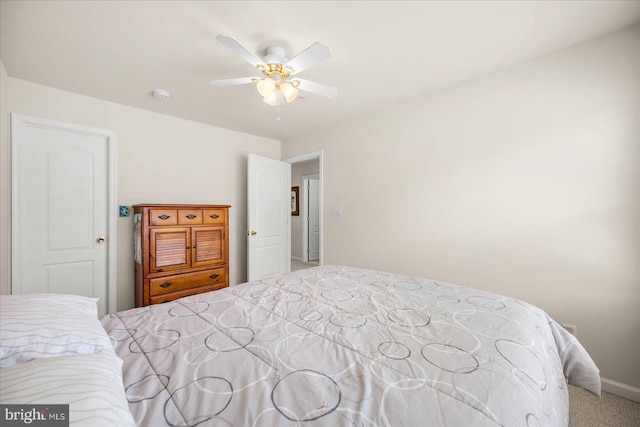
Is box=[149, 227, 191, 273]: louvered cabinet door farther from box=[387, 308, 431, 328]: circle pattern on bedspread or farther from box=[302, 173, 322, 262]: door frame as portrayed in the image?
box=[302, 173, 322, 262]: door frame

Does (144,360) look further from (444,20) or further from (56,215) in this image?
(56,215)

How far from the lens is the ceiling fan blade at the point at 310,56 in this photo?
1.52 metres

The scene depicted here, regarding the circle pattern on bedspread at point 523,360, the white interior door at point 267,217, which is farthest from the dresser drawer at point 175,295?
the circle pattern on bedspread at point 523,360

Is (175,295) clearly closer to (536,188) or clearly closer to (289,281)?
(289,281)

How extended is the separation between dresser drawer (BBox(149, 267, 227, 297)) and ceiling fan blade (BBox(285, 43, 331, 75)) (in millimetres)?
2327

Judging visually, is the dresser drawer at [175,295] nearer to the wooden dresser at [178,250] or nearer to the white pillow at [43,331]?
the wooden dresser at [178,250]

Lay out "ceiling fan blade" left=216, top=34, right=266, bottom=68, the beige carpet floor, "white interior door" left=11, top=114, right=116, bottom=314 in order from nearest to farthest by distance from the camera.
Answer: "ceiling fan blade" left=216, top=34, right=266, bottom=68 < the beige carpet floor < "white interior door" left=11, top=114, right=116, bottom=314

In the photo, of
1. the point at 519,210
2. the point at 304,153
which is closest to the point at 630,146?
the point at 519,210

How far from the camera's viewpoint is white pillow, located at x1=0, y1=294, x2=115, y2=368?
71 cm

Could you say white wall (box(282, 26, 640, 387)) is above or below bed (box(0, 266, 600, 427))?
above

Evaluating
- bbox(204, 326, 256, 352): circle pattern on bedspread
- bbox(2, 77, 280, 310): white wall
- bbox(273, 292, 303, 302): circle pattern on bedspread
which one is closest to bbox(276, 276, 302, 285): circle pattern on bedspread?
bbox(273, 292, 303, 302): circle pattern on bedspread

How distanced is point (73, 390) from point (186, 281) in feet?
8.16

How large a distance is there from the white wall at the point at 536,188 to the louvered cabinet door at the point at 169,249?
7.18 feet

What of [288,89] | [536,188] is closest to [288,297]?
[288,89]
